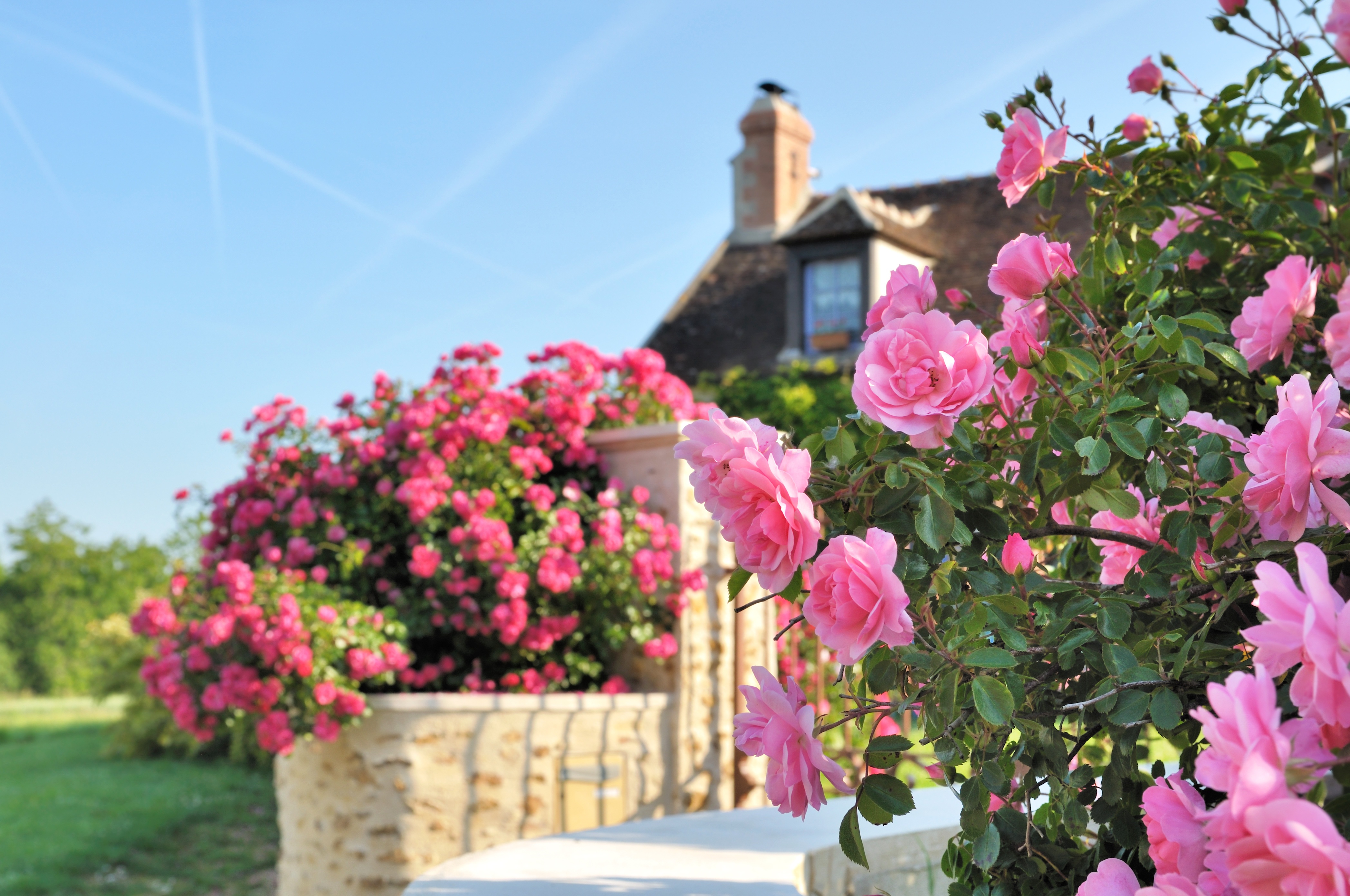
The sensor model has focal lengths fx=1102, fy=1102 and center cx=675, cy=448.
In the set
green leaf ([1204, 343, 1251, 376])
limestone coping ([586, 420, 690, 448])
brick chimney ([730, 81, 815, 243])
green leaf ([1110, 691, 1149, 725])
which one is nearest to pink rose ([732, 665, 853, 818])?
green leaf ([1110, 691, 1149, 725])

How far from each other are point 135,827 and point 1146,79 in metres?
9.22

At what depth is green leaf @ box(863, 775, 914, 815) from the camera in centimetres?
130

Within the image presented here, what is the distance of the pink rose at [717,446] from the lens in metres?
1.26

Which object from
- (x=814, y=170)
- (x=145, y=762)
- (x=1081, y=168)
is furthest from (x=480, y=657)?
(x=814, y=170)

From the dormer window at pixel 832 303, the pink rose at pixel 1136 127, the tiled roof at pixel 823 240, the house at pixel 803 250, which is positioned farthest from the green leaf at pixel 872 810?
the dormer window at pixel 832 303

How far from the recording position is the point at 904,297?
148 cm

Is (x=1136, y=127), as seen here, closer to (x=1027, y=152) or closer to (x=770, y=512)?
(x=1027, y=152)

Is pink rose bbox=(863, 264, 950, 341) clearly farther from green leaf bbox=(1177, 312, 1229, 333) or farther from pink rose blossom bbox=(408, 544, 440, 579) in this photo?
pink rose blossom bbox=(408, 544, 440, 579)

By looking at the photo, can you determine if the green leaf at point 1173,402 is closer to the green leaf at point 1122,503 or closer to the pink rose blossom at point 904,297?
the green leaf at point 1122,503

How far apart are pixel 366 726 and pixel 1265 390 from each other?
14.6ft

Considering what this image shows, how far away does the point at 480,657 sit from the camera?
596 cm

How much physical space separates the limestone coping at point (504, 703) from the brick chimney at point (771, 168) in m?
8.74

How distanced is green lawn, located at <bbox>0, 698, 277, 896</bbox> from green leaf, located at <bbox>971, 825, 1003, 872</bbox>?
284 inches

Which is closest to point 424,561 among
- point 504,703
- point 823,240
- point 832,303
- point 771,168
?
point 504,703
